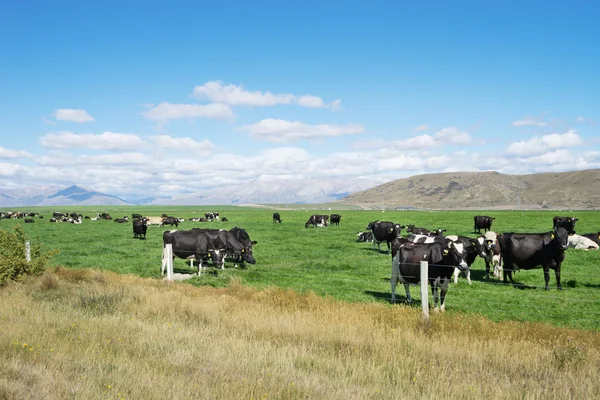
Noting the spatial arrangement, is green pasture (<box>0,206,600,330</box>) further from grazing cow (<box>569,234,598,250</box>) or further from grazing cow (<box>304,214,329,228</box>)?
grazing cow (<box>304,214,329,228</box>)

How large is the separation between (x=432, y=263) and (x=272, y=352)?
8.31m

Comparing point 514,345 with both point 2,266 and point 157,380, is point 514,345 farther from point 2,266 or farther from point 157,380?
point 2,266

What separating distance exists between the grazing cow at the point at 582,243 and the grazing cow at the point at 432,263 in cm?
1964

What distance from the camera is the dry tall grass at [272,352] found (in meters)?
6.56

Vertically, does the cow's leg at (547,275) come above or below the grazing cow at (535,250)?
below

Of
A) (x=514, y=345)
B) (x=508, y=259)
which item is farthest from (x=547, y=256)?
(x=514, y=345)

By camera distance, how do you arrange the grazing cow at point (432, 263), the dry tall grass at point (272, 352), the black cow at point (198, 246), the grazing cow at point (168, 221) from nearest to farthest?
the dry tall grass at point (272, 352) < the grazing cow at point (432, 263) < the black cow at point (198, 246) < the grazing cow at point (168, 221)

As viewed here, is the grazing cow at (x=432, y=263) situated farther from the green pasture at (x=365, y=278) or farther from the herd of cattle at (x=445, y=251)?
the green pasture at (x=365, y=278)

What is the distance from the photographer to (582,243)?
99.0ft

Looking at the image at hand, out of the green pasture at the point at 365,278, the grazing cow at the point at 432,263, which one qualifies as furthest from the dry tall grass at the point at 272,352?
the green pasture at the point at 365,278

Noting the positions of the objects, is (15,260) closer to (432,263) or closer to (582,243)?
(432,263)

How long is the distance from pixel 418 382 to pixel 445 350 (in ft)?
6.53

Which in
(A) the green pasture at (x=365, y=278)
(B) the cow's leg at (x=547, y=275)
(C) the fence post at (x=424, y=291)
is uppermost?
(C) the fence post at (x=424, y=291)

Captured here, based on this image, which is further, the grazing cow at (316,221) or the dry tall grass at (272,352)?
the grazing cow at (316,221)
